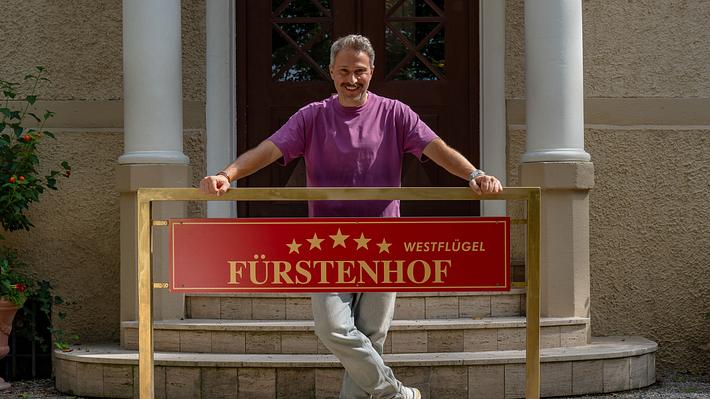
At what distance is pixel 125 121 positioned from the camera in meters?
6.60

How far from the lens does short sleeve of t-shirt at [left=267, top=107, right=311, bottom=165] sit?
14.1ft

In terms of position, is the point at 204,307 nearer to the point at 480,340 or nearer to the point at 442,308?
the point at 442,308

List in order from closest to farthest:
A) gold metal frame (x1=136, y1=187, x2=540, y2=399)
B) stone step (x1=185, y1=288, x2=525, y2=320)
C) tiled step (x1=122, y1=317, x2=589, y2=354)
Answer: gold metal frame (x1=136, y1=187, x2=540, y2=399)
tiled step (x1=122, y1=317, x2=589, y2=354)
stone step (x1=185, y1=288, x2=525, y2=320)

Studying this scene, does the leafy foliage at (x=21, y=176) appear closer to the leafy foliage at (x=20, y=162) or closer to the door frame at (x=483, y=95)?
the leafy foliage at (x=20, y=162)

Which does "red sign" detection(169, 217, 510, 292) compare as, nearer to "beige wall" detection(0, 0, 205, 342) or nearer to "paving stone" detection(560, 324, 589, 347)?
"paving stone" detection(560, 324, 589, 347)

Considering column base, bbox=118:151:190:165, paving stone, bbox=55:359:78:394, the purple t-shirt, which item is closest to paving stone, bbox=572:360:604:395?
the purple t-shirt

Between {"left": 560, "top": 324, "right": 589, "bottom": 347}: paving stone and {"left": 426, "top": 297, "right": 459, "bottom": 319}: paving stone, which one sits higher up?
{"left": 426, "top": 297, "right": 459, "bottom": 319}: paving stone

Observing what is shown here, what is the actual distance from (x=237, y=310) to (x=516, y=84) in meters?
2.47

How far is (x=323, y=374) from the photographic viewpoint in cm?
556

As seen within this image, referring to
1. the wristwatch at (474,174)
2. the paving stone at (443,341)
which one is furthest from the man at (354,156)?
the paving stone at (443,341)

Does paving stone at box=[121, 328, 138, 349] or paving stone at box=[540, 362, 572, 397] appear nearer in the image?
paving stone at box=[540, 362, 572, 397]

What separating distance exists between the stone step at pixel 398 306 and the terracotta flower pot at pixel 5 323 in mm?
1059

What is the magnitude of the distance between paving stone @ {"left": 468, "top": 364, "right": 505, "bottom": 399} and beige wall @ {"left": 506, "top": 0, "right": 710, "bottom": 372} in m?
1.62

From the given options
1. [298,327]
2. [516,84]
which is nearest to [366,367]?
[298,327]
